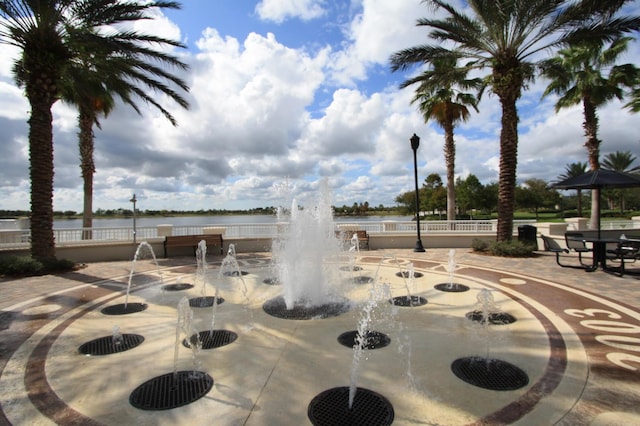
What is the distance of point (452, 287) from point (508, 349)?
10.8 feet

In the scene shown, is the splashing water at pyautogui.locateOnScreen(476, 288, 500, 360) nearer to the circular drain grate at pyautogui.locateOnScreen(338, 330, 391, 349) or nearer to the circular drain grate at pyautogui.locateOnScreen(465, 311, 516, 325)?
the circular drain grate at pyautogui.locateOnScreen(465, 311, 516, 325)

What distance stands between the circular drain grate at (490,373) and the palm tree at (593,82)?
16.5 metres

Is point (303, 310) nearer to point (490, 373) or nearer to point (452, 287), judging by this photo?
point (490, 373)

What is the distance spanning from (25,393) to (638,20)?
1598 cm

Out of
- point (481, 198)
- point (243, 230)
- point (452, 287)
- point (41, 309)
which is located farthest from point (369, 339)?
point (481, 198)

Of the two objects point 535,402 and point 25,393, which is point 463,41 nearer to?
point 535,402

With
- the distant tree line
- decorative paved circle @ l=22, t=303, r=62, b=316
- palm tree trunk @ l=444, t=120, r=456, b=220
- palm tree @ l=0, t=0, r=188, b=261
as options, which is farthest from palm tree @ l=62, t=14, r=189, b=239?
the distant tree line

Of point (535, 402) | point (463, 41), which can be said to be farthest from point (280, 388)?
point (463, 41)

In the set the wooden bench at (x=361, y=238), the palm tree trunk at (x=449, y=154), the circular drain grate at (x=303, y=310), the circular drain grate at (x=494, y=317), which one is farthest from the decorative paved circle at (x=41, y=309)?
the palm tree trunk at (x=449, y=154)

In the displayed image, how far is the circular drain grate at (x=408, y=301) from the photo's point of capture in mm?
6203

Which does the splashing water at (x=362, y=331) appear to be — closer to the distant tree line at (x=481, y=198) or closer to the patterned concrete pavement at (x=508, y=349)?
the patterned concrete pavement at (x=508, y=349)

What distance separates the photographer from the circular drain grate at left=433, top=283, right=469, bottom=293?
7.23 meters

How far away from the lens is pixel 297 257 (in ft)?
22.7

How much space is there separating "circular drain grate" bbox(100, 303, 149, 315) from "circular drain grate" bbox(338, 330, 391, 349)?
3924 millimetres
